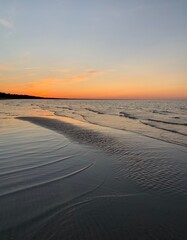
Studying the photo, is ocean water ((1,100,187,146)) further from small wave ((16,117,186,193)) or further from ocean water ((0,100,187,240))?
ocean water ((0,100,187,240))

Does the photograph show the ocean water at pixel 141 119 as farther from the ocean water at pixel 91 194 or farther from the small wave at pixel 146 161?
the ocean water at pixel 91 194

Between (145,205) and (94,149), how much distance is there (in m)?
5.51

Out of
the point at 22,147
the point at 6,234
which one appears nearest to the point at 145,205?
the point at 6,234

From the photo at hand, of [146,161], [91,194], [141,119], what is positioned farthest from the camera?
[141,119]

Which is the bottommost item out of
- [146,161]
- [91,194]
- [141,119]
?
[141,119]

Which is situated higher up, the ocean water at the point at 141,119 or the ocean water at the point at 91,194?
the ocean water at the point at 91,194

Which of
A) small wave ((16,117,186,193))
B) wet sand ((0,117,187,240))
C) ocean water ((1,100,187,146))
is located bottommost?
ocean water ((1,100,187,146))

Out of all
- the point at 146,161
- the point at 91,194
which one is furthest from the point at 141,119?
the point at 91,194

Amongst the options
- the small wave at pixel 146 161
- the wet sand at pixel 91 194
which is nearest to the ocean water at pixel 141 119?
the small wave at pixel 146 161

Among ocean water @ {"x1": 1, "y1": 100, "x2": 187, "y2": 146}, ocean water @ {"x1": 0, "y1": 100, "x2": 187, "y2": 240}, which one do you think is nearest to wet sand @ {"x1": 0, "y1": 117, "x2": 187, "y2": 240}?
ocean water @ {"x1": 0, "y1": 100, "x2": 187, "y2": 240}

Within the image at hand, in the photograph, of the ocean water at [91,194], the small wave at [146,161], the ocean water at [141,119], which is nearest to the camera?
the ocean water at [91,194]

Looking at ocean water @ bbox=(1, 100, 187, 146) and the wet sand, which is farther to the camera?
ocean water @ bbox=(1, 100, 187, 146)

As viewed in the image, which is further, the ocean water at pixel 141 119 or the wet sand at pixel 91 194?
the ocean water at pixel 141 119

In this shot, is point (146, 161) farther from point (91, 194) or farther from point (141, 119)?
point (141, 119)
